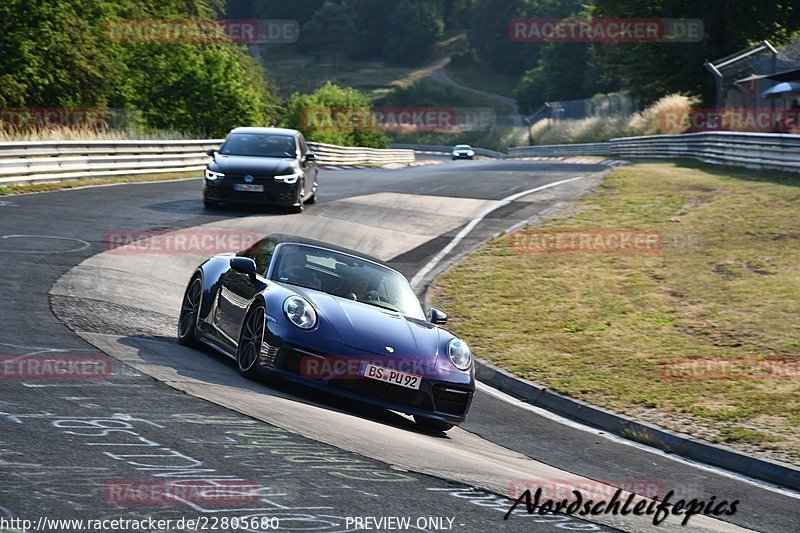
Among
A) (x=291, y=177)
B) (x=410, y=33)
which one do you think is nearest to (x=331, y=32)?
(x=410, y=33)

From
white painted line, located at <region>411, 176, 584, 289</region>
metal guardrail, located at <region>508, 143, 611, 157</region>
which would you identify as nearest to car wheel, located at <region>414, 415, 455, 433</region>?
white painted line, located at <region>411, 176, 584, 289</region>

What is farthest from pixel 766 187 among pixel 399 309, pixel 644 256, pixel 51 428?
pixel 51 428

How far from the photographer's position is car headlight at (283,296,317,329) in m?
8.52

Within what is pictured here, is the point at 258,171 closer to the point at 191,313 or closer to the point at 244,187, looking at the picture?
the point at 244,187

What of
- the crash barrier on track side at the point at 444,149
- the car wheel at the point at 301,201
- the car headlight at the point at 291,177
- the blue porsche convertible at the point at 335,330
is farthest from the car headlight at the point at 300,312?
the crash barrier on track side at the point at 444,149

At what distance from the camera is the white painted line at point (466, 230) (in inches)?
699

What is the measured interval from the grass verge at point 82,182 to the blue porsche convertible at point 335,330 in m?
14.0

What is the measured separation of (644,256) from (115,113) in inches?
1055

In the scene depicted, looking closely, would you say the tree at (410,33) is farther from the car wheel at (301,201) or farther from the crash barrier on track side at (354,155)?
the car wheel at (301,201)

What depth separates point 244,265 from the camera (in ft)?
30.7

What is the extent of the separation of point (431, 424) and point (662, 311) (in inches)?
275

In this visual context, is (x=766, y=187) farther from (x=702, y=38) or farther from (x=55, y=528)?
(x=702, y=38)

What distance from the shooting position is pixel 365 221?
22.8 meters

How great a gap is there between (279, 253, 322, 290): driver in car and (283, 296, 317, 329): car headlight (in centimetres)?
68
